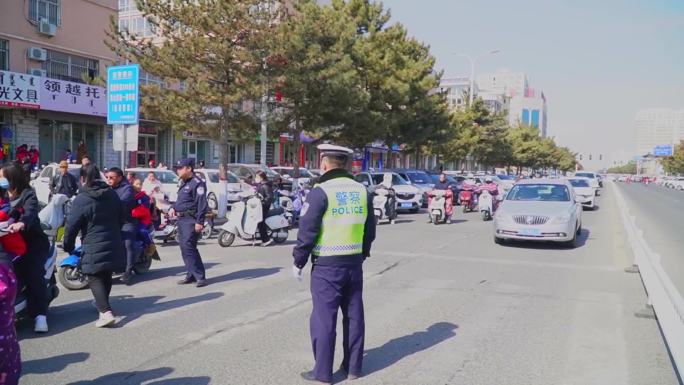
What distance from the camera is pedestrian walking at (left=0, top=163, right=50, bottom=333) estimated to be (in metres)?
5.51

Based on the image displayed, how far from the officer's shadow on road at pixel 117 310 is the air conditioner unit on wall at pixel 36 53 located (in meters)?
20.7

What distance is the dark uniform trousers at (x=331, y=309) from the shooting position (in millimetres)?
4453

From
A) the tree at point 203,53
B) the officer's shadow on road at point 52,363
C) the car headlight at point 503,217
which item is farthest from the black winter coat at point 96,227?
the tree at point 203,53

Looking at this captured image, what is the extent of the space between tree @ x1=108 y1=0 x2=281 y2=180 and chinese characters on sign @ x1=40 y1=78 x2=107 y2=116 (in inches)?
253

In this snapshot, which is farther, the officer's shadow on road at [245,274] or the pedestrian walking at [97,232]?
the officer's shadow on road at [245,274]

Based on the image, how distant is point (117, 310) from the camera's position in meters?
6.71

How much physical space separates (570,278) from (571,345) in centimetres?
388

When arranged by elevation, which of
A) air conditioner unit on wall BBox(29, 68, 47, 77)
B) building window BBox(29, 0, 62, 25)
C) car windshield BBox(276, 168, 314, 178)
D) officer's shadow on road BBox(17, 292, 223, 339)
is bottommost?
officer's shadow on road BBox(17, 292, 223, 339)

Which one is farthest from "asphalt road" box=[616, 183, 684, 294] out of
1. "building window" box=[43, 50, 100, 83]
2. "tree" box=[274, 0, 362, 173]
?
"building window" box=[43, 50, 100, 83]

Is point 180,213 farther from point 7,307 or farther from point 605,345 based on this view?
point 605,345

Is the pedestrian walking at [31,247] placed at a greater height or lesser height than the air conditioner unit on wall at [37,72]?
lesser

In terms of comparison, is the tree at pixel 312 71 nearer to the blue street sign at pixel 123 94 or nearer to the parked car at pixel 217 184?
the parked car at pixel 217 184

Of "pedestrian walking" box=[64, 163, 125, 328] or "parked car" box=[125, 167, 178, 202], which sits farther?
"parked car" box=[125, 167, 178, 202]

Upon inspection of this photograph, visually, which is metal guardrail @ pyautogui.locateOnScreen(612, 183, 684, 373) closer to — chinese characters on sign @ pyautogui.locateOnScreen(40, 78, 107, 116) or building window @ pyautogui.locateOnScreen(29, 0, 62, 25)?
chinese characters on sign @ pyautogui.locateOnScreen(40, 78, 107, 116)
